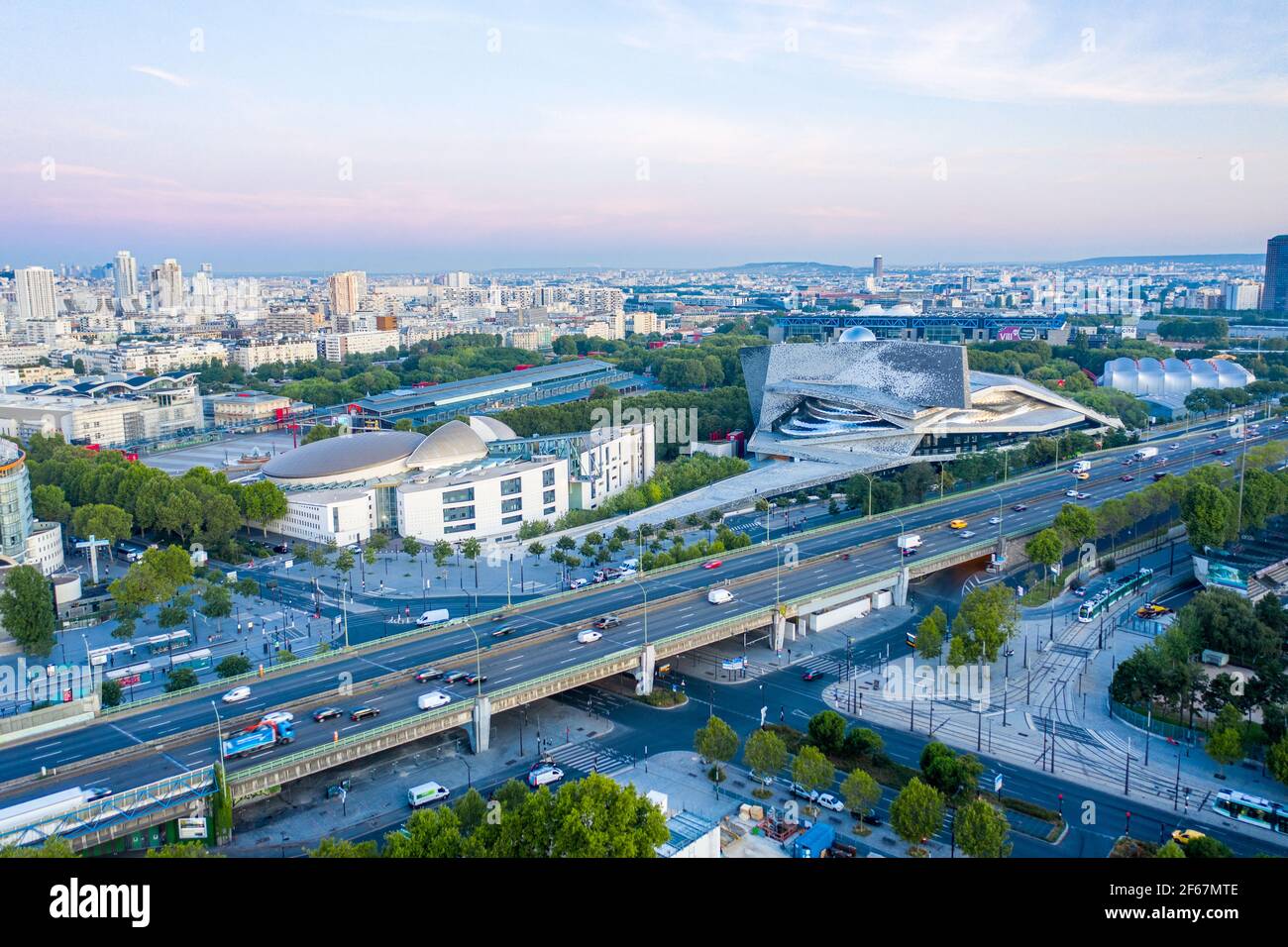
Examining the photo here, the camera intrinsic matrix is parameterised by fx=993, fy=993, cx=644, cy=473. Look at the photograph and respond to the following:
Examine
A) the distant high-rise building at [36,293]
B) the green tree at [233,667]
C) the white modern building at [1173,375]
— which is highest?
the distant high-rise building at [36,293]

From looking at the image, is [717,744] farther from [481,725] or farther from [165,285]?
[165,285]

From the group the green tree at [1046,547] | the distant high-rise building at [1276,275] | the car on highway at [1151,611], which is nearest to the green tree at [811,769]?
the car on highway at [1151,611]

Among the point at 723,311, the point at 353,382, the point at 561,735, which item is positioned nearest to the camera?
the point at 561,735

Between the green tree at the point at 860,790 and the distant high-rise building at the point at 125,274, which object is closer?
the green tree at the point at 860,790

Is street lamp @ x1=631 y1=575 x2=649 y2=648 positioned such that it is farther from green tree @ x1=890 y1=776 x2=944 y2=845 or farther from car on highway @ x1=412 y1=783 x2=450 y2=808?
green tree @ x1=890 y1=776 x2=944 y2=845

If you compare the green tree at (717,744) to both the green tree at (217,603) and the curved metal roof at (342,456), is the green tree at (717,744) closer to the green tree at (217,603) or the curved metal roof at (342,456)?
the green tree at (217,603)
